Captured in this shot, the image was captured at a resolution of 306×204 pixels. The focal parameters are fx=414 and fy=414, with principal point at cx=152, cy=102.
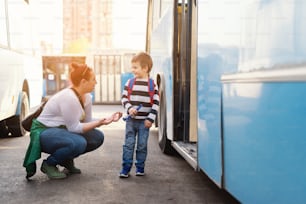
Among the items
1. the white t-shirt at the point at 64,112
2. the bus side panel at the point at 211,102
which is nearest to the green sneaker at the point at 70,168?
the white t-shirt at the point at 64,112

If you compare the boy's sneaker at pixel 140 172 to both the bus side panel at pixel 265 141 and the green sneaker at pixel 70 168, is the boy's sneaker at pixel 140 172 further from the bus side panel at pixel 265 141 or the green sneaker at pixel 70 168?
the bus side panel at pixel 265 141

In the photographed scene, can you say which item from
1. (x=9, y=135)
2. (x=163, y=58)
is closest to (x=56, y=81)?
(x=9, y=135)

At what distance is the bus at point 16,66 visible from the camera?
6.17 metres

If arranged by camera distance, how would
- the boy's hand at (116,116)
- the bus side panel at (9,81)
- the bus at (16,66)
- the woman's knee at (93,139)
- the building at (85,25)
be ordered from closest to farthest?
the boy's hand at (116,116)
the woman's knee at (93,139)
the bus side panel at (9,81)
the bus at (16,66)
the building at (85,25)

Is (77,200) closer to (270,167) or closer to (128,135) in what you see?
(128,135)

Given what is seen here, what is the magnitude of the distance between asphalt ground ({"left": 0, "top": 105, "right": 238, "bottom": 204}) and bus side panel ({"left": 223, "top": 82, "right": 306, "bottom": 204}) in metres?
0.99

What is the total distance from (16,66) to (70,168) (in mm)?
3189

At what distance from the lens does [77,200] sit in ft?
11.2

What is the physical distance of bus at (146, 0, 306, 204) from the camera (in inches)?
68.9

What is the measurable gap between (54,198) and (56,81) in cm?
1746

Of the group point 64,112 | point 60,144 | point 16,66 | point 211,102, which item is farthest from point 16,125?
point 211,102

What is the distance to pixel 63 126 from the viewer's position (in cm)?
411

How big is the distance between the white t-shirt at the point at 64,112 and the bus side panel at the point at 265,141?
5.70 ft

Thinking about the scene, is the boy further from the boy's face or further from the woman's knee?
the woman's knee
